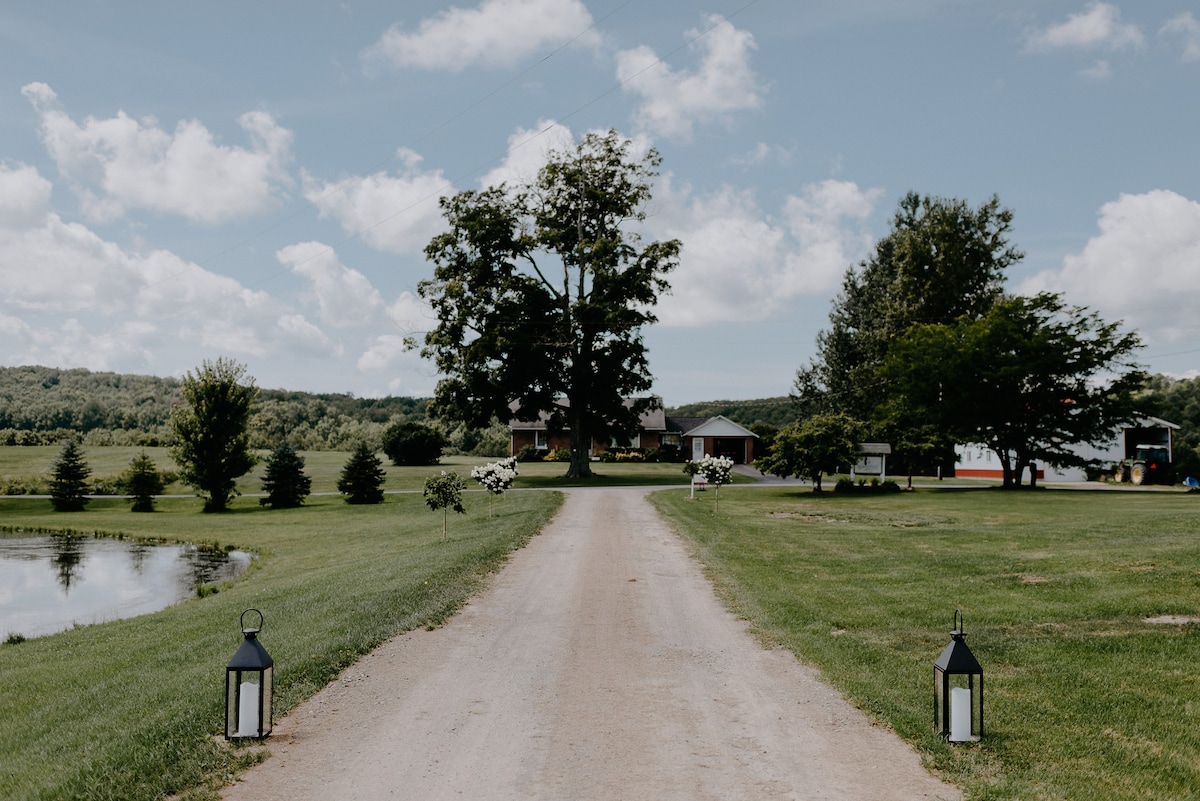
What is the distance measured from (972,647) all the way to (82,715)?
9278mm

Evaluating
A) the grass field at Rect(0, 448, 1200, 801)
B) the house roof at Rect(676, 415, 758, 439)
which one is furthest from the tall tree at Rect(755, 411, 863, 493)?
the house roof at Rect(676, 415, 758, 439)

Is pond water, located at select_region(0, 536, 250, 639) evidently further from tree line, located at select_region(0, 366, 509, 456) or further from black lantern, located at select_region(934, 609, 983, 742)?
tree line, located at select_region(0, 366, 509, 456)

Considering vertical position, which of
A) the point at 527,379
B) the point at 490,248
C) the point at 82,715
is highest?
the point at 490,248

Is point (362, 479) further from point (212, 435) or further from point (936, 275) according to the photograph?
point (936, 275)

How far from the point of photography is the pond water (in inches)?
673

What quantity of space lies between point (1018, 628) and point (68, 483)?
41.1 metres

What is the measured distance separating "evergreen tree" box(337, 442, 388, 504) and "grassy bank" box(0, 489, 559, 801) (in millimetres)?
13436

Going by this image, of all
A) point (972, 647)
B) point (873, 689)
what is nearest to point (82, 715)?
point (873, 689)

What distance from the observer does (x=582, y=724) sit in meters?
6.95

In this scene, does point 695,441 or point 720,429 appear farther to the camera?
point 695,441

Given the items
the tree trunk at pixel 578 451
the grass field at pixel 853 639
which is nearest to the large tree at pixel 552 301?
the tree trunk at pixel 578 451

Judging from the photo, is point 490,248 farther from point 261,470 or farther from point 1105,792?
point 1105,792

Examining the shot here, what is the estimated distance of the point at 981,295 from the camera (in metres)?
57.0

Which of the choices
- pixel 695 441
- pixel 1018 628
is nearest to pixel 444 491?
pixel 1018 628
